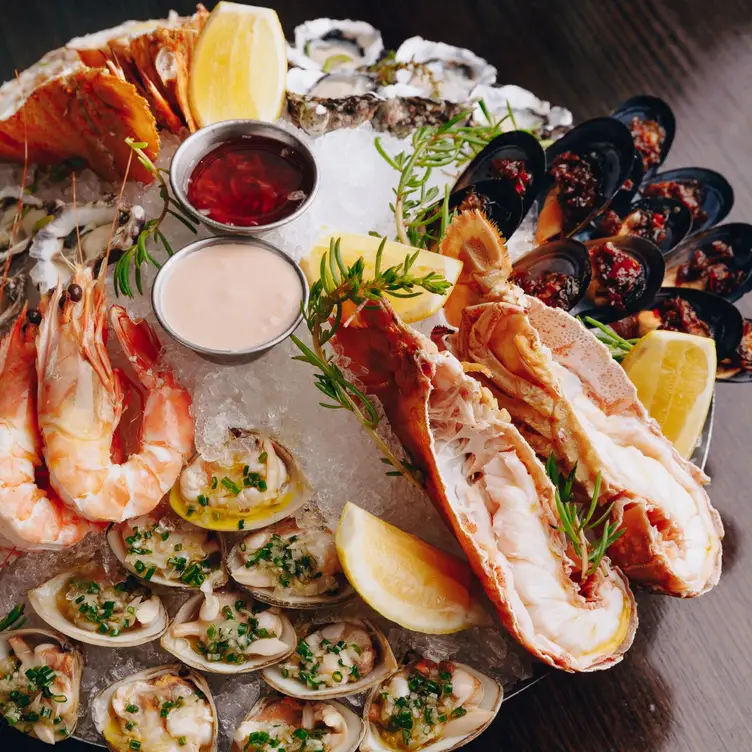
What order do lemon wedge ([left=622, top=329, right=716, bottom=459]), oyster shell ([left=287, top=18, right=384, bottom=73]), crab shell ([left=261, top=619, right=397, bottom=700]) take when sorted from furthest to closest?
1. oyster shell ([left=287, top=18, right=384, bottom=73])
2. lemon wedge ([left=622, top=329, right=716, bottom=459])
3. crab shell ([left=261, top=619, right=397, bottom=700])

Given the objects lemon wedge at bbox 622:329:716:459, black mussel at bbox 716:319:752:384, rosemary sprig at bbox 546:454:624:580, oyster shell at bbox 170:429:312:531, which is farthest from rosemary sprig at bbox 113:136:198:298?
black mussel at bbox 716:319:752:384

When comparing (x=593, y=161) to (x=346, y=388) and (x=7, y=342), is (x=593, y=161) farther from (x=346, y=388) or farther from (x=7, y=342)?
(x=7, y=342)

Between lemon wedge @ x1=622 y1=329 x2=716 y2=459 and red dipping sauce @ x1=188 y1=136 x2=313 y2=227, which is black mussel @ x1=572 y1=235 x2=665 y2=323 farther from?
red dipping sauce @ x1=188 y1=136 x2=313 y2=227

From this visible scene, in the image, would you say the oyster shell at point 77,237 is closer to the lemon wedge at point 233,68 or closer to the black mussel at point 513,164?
the lemon wedge at point 233,68

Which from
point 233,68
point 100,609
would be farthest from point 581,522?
point 233,68

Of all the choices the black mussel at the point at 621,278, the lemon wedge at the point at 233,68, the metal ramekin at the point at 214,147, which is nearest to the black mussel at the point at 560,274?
the black mussel at the point at 621,278

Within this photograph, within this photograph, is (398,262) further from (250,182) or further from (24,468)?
(24,468)
